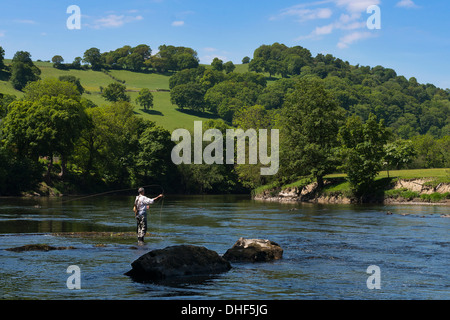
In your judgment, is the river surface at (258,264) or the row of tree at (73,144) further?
the row of tree at (73,144)

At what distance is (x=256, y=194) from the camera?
90.6 metres

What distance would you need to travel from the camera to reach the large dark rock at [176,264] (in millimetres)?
18078

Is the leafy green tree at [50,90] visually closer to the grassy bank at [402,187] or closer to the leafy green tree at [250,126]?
the leafy green tree at [250,126]

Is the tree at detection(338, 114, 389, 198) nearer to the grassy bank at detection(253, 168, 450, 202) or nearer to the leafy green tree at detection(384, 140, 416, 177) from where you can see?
the grassy bank at detection(253, 168, 450, 202)

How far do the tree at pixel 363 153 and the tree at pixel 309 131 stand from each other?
4.08 meters

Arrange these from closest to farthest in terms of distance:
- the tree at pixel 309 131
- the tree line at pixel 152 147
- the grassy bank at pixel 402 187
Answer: the grassy bank at pixel 402 187 → the tree line at pixel 152 147 → the tree at pixel 309 131

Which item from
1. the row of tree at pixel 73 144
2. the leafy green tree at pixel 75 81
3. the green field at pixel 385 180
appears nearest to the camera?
the green field at pixel 385 180

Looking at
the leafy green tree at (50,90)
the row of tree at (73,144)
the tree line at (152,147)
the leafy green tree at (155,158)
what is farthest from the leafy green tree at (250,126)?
the leafy green tree at (50,90)

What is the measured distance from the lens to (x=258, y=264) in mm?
21484

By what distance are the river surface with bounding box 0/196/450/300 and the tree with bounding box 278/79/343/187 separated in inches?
1406

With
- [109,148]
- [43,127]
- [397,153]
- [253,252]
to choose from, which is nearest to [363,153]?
[397,153]

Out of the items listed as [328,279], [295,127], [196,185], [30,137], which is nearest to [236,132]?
[196,185]

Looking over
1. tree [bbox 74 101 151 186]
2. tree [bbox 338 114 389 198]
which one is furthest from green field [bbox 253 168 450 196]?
tree [bbox 74 101 151 186]
